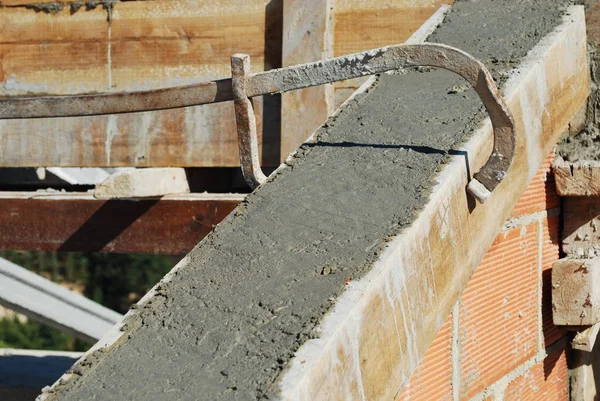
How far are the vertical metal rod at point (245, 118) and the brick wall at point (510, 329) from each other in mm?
Result: 726

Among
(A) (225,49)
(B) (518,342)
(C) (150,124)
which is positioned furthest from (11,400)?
(B) (518,342)

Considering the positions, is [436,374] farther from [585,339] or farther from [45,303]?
[45,303]

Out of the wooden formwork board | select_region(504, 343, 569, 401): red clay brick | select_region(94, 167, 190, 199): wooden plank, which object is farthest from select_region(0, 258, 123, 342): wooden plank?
select_region(504, 343, 569, 401): red clay brick

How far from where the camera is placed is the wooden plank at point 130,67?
3.91m

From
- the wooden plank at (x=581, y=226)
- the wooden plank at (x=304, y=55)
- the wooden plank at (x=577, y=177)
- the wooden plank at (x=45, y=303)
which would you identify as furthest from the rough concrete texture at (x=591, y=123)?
the wooden plank at (x=45, y=303)

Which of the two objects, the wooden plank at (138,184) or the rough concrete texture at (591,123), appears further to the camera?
the wooden plank at (138,184)

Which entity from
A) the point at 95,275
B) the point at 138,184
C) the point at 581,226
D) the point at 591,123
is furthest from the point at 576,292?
the point at 95,275

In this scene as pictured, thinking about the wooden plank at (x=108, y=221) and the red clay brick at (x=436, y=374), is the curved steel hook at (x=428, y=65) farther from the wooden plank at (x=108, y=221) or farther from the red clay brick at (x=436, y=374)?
the wooden plank at (x=108, y=221)

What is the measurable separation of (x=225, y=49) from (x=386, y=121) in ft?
4.63

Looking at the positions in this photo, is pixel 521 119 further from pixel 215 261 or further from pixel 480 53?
pixel 215 261

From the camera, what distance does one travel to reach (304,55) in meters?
3.71

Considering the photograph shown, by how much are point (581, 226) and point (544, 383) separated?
0.60 meters

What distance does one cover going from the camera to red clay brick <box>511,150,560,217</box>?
3.12 metres

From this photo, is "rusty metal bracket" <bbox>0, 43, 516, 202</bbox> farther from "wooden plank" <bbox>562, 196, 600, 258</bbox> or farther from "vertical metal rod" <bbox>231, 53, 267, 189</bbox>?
"wooden plank" <bbox>562, 196, 600, 258</bbox>
